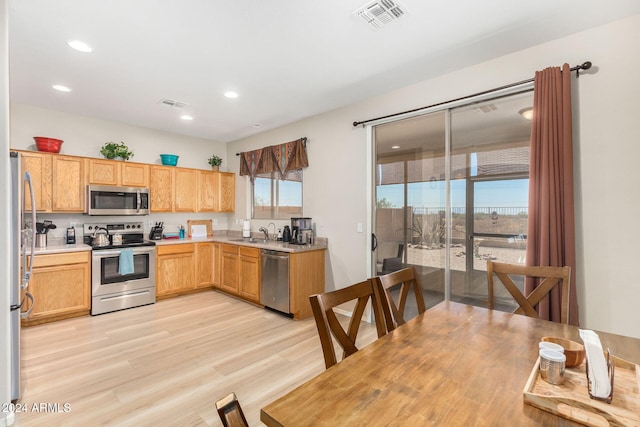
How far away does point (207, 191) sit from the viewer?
561 centimetres

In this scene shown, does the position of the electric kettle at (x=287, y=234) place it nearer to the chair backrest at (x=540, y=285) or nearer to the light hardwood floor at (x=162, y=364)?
the light hardwood floor at (x=162, y=364)

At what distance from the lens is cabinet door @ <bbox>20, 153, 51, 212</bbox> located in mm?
3846

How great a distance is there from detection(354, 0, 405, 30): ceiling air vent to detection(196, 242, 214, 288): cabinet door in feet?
13.7

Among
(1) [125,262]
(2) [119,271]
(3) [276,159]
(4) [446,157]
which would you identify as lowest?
(2) [119,271]

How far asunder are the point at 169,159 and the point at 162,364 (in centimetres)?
350

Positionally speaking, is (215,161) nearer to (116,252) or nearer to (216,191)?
(216,191)

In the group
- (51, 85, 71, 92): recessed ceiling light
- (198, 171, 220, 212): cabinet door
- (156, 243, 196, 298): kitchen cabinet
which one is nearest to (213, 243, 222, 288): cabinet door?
(156, 243, 196, 298): kitchen cabinet

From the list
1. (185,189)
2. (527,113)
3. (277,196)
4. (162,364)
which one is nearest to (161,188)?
(185,189)

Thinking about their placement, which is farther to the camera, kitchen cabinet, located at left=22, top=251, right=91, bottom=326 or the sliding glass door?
kitchen cabinet, located at left=22, top=251, right=91, bottom=326

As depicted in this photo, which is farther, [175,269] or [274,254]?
[175,269]

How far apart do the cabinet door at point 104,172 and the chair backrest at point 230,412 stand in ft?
15.8

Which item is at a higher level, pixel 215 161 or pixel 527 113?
pixel 215 161

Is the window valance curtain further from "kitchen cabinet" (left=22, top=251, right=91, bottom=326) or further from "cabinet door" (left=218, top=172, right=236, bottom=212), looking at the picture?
"kitchen cabinet" (left=22, top=251, right=91, bottom=326)

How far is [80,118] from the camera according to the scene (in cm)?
447
